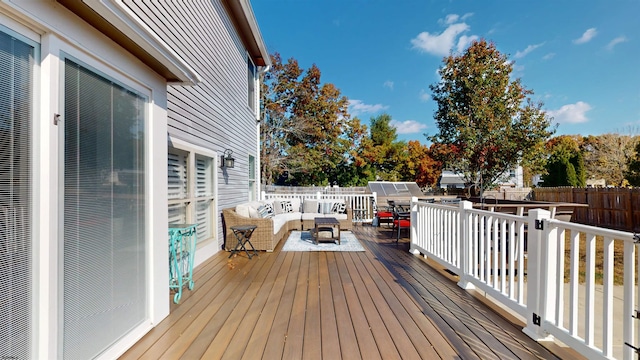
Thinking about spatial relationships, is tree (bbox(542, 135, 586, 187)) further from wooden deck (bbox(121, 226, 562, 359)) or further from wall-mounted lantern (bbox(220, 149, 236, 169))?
wall-mounted lantern (bbox(220, 149, 236, 169))

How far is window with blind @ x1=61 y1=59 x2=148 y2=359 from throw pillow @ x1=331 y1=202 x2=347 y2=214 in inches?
228

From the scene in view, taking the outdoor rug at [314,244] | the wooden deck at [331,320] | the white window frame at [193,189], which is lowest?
the outdoor rug at [314,244]

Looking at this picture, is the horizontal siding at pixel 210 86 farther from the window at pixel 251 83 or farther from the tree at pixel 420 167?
the tree at pixel 420 167

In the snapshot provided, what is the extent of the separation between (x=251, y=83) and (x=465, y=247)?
713 cm

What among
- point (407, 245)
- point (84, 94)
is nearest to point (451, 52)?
point (407, 245)

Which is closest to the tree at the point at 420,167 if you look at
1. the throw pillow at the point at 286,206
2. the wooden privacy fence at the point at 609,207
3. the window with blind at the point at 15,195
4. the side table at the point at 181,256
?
the wooden privacy fence at the point at 609,207

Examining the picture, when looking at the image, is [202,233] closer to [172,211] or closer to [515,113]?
[172,211]

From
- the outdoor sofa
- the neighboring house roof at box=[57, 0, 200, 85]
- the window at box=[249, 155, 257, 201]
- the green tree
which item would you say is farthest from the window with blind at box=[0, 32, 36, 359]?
the green tree

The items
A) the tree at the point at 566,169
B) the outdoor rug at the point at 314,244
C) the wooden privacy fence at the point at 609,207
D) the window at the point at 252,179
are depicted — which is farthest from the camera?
the tree at the point at 566,169

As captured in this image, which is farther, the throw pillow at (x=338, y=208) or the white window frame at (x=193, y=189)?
the throw pillow at (x=338, y=208)

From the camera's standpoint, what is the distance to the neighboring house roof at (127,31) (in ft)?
5.24

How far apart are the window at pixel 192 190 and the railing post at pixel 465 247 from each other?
3.79 meters

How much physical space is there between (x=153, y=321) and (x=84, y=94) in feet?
6.24

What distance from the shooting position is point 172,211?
12.4 feet
